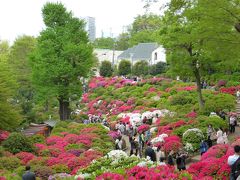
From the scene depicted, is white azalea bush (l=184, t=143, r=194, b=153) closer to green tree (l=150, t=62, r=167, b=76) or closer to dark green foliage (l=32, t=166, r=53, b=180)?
dark green foliage (l=32, t=166, r=53, b=180)

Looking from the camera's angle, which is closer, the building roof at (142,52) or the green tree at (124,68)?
the green tree at (124,68)

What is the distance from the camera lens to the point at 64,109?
3956 cm

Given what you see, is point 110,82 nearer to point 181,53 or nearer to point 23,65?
point 23,65

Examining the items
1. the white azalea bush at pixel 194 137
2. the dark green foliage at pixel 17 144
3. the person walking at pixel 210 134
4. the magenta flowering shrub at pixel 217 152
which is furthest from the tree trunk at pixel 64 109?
the magenta flowering shrub at pixel 217 152

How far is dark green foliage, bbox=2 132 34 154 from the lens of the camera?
21.0 meters

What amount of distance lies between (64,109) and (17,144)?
60.5 feet

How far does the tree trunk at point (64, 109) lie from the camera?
39.1 m

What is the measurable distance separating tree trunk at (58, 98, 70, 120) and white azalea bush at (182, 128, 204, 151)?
733 inches

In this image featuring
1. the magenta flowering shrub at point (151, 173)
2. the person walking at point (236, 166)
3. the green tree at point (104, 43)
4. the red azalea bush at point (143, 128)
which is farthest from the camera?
the green tree at point (104, 43)

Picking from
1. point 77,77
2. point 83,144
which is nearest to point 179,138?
point 83,144

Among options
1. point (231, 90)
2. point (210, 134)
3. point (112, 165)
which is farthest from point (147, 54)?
point (112, 165)

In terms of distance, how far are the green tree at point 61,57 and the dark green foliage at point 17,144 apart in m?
16.3

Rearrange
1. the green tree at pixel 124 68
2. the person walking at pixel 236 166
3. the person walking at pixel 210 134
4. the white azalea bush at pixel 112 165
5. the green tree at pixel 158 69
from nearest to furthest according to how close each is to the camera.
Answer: the person walking at pixel 236 166, the white azalea bush at pixel 112 165, the person walking at pixel 210 134, the green tree at pixel 158 69, the green tree at pixel 124 68

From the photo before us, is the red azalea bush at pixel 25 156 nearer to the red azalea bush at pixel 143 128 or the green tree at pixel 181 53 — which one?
the red azalea bush at pixel 143 128
